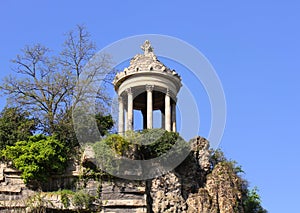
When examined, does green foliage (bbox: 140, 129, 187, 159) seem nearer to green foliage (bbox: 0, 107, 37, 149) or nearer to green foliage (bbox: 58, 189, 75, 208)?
green foliage (bbox: 58, 189, 75, 208)

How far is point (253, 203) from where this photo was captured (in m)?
33.5

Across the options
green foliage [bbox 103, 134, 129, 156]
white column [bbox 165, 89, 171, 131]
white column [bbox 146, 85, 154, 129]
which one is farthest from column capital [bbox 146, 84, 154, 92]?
green foliage [bbox 103, 134, 129, 156]

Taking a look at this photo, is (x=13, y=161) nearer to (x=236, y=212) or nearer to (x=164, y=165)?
(x=164, y=165)

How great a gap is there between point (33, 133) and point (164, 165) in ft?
22.6

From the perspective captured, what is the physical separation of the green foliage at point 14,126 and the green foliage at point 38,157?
103 centimetres

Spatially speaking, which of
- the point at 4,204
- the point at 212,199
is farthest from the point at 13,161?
the point at 212,199

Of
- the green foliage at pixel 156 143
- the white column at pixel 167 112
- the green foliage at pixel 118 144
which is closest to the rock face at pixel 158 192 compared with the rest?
the green foliage at pixel 156 143

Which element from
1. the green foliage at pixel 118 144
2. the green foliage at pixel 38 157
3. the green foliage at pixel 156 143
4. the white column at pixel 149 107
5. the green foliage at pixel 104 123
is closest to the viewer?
the green foliage at pixel 38 157

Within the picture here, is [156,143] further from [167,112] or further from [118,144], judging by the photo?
[167,112]

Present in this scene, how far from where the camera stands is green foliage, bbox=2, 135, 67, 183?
28.6 meters

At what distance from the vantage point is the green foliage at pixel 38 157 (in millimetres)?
28594

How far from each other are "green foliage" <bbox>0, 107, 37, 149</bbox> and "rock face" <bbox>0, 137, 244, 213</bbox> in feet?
5.33

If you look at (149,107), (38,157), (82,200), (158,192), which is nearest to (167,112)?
(149,107)

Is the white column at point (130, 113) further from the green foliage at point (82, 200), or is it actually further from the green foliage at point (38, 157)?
the green foliage at point (82, 200)
